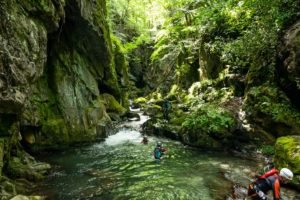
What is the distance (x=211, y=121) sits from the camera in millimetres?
17266

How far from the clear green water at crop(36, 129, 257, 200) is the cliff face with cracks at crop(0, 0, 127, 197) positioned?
1.84 m

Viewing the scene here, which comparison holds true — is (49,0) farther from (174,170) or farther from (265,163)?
(265,163)

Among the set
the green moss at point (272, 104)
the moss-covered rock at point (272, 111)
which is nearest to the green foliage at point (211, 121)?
the moss-covered rock at point (272, 111)

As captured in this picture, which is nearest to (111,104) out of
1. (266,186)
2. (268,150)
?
(268,150)

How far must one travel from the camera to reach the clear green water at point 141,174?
1038 centimetres

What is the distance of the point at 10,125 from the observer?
423 inches

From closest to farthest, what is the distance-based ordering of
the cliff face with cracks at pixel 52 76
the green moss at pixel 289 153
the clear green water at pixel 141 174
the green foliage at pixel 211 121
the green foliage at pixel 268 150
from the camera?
the cliff face with cracks at pixel 52 76 < the clear green water at pixel 141 174 < the green moss at pixel 289 153 < the green foliage at pixel 268 150 < the green foliage at pixel 211 121

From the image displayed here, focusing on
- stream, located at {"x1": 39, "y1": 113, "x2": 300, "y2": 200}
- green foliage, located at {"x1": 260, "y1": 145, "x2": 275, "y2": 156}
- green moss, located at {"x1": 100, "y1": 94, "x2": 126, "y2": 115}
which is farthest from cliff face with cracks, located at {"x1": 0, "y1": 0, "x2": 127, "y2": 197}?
green foliage, located at {"x1": 260, "y1": 145, "x2": 275, "y2": 156}

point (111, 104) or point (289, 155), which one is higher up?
point (111, 104)

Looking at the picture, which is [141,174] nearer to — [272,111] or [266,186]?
[266,186]

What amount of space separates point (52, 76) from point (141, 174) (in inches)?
389

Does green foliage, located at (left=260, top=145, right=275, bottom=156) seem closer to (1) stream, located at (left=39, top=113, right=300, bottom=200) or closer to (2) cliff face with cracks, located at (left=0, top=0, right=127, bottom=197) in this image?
(1) stream, located at (left=39, top=113, right=300, bottom=200)

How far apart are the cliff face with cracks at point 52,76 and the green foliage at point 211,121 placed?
7054mm

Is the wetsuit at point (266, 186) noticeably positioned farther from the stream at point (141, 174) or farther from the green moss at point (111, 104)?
the green moss at point (111, 104)
